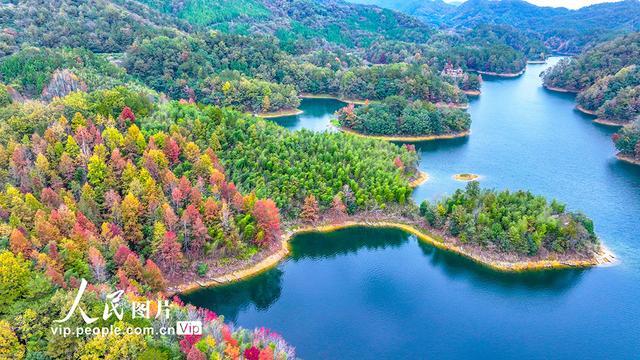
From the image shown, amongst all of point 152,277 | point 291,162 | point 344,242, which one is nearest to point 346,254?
point 344,242

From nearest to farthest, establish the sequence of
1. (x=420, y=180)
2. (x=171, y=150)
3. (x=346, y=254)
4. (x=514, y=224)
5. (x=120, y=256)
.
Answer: (x=120, y=256), (x=514, y=224), (x=346, y=254), (x=171, y=150), (x=420, y=180)

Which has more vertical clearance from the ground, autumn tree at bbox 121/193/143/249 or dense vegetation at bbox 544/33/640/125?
dense vegetation at bbox 544/33/640/125

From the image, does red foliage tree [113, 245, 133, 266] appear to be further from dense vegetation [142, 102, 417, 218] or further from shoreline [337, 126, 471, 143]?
shoreline [337, 126, 471, 143]

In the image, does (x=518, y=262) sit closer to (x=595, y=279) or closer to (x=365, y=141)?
(x=595, y=279)

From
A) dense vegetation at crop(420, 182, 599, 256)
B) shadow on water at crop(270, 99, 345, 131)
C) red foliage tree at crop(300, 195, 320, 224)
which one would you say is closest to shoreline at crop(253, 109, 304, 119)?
shadow on water at crop(270, 99, 345, 131)

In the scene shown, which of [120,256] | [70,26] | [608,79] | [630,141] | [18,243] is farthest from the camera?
[70,26]

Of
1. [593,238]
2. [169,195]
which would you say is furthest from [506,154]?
[169,195]

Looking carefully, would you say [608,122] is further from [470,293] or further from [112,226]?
[112,226]
